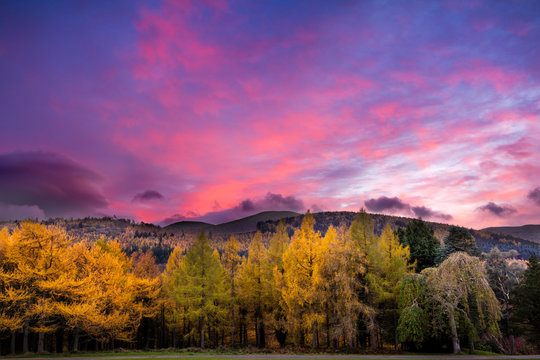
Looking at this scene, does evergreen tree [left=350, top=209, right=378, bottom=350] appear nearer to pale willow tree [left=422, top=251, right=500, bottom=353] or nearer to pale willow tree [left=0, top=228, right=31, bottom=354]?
pale willow tree [left=422, top=251, right=500, bottom=353]

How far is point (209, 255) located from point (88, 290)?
48.1ft

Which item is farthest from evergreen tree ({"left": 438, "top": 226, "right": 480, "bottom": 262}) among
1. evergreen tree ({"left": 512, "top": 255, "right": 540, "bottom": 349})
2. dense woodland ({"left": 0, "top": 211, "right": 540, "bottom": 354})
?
evergreen tree ({"left": 512, "top": 255, "right": 540, "bottom": 349})

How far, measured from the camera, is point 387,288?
117ft

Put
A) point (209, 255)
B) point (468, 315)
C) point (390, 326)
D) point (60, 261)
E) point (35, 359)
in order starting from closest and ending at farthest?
1. point (35, 359)
2. point (468, 315)
3. point (60, 261)
4. point (390, 326)
5. point (209, 255)

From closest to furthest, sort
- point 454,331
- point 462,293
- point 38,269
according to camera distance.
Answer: point 454,331 → point 462,293 → point 38,269

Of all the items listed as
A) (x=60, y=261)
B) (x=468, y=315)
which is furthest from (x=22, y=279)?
(x=468, y=315)

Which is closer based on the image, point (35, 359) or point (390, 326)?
point (35, 359)

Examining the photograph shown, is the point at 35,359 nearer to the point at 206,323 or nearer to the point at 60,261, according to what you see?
the point at 60,261

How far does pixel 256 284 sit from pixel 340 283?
14937mm

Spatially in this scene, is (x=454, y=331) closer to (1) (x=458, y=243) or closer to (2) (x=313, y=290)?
(2) (x=313, y=290)

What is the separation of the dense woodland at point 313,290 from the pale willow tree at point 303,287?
12 cm

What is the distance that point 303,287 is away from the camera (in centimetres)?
3453

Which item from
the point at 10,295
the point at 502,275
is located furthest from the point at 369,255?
the point at 10,295

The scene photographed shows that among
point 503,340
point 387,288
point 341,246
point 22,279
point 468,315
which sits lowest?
point 503,340
